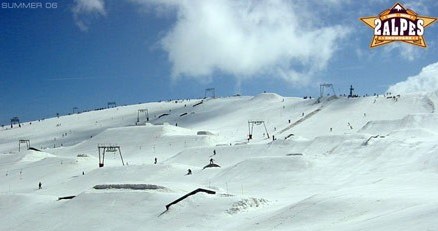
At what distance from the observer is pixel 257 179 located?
147 feet

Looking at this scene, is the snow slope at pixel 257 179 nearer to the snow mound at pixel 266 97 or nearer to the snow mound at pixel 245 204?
the snow mound at pixel 245 204

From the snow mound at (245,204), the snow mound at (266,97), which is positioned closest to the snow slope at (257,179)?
the snow mound at (245,204)

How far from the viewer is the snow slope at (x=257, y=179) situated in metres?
24.8

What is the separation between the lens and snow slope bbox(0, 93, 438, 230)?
974 inches

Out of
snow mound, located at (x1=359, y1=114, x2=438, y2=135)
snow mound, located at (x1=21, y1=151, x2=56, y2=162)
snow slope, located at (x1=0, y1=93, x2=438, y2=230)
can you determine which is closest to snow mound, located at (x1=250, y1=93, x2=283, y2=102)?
snow slope, located at (x1=0, y1=93, x2=438, y2=230)

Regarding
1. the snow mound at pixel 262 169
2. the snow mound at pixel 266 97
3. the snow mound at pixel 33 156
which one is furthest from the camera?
the snow mound at pixel 266 97

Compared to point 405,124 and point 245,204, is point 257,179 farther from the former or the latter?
point 405,124

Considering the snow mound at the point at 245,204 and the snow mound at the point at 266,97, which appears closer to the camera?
the snow mound at the point at 245,204

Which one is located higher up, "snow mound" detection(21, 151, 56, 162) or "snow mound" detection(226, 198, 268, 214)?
"snow mound" detection(21, 151, 56, 162)

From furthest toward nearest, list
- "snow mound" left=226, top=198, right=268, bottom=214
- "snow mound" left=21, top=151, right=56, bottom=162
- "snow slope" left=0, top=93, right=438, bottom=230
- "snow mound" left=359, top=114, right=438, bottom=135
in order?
"snow mound" left=21, top=151, right=56, bottom=162, "snow mound" left=359, top=114, right=438, bottom=135, "snow mound" left=226, top=198, right=268, bottom=214, "snow slope" left=0, top=93, right=438, bottom=230

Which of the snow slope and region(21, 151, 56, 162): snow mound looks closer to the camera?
the snow slope

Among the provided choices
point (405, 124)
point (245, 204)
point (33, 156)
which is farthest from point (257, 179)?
point (33, 156)

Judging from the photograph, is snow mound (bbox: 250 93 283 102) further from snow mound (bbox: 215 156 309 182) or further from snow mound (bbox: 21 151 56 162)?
snow mound (bbox: 215 156 309 182)

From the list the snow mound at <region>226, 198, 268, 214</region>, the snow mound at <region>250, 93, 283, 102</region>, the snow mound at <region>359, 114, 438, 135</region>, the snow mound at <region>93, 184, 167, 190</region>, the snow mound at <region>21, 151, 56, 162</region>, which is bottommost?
the snow mound at <region>226, 198, 268, 214</region>
